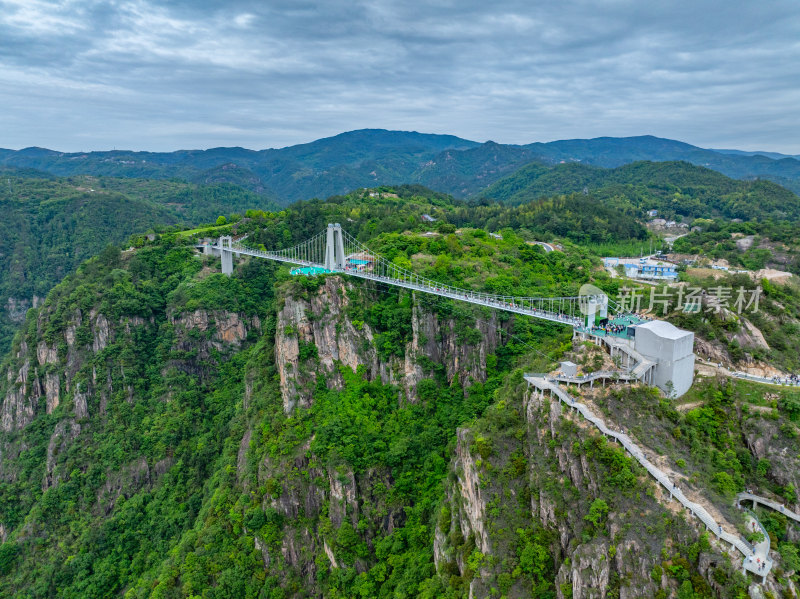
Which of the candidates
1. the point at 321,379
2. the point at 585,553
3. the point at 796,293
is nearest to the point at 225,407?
the point at 321,379

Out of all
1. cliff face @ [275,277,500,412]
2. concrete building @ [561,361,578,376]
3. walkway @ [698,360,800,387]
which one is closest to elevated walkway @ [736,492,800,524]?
walkway @ [698,360,800,387]

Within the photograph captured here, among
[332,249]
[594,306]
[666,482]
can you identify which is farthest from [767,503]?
[332,249]

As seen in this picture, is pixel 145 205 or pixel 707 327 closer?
pixel 707 327

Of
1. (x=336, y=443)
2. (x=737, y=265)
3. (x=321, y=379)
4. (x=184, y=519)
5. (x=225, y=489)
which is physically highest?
(x=737, y=265)

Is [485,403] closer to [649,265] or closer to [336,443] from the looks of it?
[336,443]

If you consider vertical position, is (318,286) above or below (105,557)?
above

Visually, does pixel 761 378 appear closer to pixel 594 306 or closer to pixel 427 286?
pixel 594 306

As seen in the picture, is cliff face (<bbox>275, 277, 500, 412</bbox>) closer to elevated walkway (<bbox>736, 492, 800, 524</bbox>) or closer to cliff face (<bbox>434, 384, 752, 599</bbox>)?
cliff face (<bbox>434, 384, 752, 599</bbox>)
